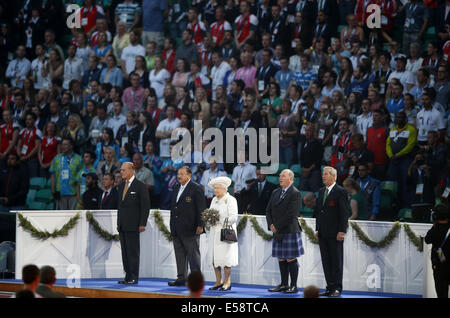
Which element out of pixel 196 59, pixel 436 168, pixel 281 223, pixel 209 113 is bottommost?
pixel 281 223

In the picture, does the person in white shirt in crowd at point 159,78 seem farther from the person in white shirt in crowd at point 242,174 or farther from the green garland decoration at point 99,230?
the green garland decoration at point 99,230

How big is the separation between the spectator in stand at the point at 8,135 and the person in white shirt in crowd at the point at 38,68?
1395mm

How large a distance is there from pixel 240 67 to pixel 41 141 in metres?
4.85

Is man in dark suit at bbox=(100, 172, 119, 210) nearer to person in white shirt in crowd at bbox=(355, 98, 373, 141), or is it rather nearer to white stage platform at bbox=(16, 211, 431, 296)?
white stage platform at bbox=(16, 211, 431, 296)

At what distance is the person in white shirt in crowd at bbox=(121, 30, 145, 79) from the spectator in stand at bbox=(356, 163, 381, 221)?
7.26 m

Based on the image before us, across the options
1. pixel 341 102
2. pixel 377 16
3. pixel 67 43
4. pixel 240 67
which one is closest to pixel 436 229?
pixel 341 102

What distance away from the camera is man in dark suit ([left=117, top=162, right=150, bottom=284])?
13.0 meters

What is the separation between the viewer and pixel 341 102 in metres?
15.8

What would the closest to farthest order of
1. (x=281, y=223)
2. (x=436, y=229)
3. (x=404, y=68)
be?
1. (x=436, y=229)
2. (x=281, y=223)
3. (x=404, y=68)

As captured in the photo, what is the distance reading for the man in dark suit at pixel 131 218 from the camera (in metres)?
13.0

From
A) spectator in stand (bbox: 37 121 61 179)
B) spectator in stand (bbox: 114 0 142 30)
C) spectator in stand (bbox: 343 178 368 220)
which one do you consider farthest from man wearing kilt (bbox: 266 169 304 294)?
spectator in stand (bbox: 114 0 142 30)

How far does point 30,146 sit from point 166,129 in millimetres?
3602
